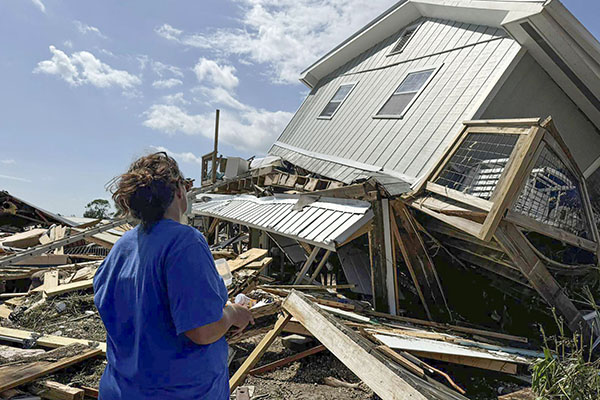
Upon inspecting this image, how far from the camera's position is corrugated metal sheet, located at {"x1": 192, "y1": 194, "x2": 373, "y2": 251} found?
213 inches

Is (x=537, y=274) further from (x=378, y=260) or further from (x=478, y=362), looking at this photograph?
(x=378, y=260)

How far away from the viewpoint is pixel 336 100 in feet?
37.6

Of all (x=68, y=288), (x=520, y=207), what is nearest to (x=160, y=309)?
(x=520, y=207)

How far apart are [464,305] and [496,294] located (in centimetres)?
52

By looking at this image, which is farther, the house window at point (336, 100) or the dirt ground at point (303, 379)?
the house window at point (336, 100)

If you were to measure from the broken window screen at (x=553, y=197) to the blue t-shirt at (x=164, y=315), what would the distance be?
3.94 metres

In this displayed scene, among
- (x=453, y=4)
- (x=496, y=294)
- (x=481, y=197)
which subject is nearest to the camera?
(x=481, y=197)

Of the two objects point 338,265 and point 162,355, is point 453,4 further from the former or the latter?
point 162,355

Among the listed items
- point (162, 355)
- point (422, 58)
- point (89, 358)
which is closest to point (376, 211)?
point (89, 358)

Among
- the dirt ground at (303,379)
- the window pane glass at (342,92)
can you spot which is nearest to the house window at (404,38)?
the window pane glass at (342,92)

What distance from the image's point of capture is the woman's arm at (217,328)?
1.55 metres

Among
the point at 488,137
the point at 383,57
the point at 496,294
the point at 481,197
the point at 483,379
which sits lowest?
the point at 483,379

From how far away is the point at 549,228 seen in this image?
4.55m

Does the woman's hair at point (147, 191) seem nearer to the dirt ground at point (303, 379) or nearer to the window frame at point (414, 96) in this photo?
the dirt ground at point (303, 379)
